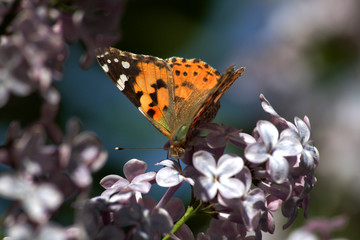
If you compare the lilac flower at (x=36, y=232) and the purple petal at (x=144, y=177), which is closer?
the lilac flower at (x=36, y=232)

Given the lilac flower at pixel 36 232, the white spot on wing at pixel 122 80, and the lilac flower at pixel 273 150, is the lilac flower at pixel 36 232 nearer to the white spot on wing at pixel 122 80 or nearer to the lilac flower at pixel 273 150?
the lilac flower at pixel 273 150

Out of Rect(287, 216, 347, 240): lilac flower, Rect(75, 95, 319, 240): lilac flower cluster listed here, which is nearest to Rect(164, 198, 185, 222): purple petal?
Rect(75, 95, 319, 240): lilac flower cluster

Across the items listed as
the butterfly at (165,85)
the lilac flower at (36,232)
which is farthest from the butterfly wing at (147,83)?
the lilac flower at (36,232)

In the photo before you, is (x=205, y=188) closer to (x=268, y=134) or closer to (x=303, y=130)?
(x=268, y=134)

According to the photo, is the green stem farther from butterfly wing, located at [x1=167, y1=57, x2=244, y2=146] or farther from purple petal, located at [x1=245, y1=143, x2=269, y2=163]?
butterfly wing, located at [x1=167, y1=57, x2=244, y2=146]

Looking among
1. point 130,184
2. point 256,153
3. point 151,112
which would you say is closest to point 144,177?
point 130,184
